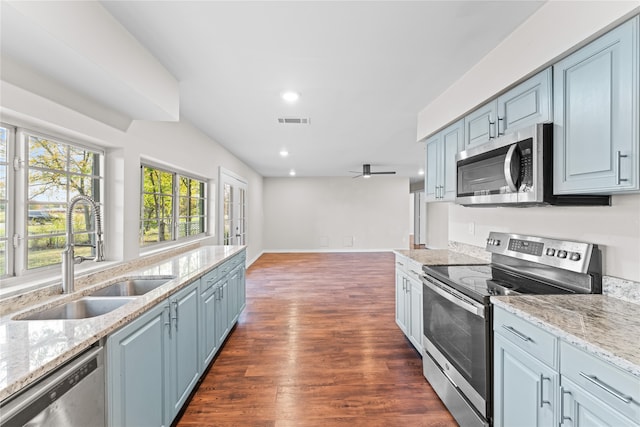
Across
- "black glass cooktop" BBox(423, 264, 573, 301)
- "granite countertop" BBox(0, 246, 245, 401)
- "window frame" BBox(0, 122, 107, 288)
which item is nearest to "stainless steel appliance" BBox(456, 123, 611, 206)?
"black glass cooktop" BBox(423, 264, 573, 301)

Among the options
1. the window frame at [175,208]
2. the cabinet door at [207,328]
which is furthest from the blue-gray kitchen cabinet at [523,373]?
the window frame at [175,208]

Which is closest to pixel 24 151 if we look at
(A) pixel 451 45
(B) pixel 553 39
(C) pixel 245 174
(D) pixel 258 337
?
(D) pixel 258 337

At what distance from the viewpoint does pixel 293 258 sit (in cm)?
810

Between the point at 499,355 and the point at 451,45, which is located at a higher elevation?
the point at 451,45

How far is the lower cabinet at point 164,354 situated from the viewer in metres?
1.28

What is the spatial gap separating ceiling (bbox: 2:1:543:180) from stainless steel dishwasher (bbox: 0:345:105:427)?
4.64 feet

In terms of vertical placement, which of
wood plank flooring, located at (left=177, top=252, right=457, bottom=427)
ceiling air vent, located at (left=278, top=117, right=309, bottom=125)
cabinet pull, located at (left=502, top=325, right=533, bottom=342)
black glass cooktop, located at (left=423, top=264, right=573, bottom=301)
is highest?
ceiling air vent, located at (left=278, top=117, right=309, bottom=125)

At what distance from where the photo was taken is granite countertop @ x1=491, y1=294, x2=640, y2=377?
95 cm

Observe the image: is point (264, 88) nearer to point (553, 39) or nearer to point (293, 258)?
point (553, 39)

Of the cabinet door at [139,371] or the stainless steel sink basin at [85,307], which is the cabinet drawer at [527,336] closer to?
the cabinet door at [139,371]

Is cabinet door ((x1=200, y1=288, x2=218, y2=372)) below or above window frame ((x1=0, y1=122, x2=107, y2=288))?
below

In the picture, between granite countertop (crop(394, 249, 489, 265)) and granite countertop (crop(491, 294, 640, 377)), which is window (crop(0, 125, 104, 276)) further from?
granite countertop (crop(394, 249, 489, 265))

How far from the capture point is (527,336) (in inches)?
51.8

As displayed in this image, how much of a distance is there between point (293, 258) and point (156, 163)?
5.44 m
